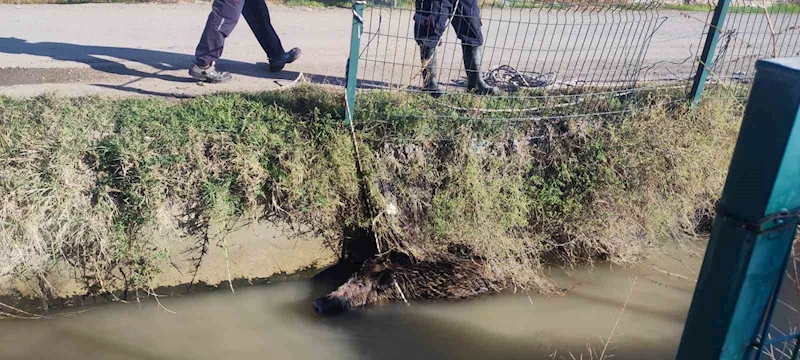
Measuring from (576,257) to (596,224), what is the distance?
0.32 metres

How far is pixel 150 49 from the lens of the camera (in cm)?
637

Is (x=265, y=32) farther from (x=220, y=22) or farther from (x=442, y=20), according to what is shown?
(x=442, y=20)

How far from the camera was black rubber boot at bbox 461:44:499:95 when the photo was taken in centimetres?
499

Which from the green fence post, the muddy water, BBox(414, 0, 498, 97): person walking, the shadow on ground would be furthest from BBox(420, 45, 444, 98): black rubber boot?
the green fence post

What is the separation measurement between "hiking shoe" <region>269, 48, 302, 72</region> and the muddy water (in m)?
2.14

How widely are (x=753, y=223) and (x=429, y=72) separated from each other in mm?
3605

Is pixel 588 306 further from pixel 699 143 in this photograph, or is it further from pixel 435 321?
pixel 699 143

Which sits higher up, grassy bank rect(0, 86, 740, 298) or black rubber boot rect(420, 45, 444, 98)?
black rubber boot rect(420, 45, 444, 98)

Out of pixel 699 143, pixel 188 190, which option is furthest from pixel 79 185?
pixel 699 143

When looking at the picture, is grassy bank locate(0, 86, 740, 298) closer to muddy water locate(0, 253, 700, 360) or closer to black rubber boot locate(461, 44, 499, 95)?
muddy water locate(0, 253, 700, 360)

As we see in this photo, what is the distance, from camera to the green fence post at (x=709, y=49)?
15.1ft

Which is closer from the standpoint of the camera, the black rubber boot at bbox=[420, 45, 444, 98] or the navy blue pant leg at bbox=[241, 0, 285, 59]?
the black rubber boot at bbox=[420, 45, 444, 98]

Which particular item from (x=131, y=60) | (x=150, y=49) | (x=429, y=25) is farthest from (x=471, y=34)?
(x=150, y=49)

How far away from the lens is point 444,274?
171 inches
